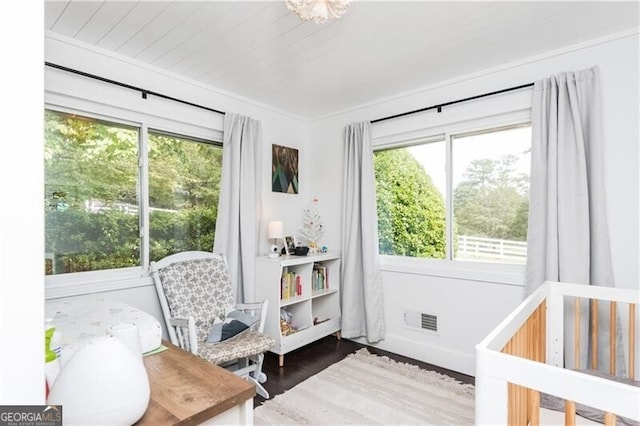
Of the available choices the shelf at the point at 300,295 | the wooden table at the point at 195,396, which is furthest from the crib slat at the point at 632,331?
the shelf at the point at 300,295

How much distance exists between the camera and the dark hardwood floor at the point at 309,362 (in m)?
2.58

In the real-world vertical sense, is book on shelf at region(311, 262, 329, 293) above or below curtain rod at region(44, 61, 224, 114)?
below

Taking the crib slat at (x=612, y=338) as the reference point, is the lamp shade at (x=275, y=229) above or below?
above

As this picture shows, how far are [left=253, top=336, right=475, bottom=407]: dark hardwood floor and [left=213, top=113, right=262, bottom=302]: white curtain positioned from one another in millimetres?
636

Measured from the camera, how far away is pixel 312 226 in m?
3.65

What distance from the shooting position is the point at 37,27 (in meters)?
0.48

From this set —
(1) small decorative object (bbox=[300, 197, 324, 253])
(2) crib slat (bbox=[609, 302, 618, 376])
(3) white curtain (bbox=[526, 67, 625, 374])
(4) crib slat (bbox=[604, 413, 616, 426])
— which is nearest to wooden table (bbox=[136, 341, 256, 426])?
(4) crib slat (bbox=[604, 413, 616, 426])

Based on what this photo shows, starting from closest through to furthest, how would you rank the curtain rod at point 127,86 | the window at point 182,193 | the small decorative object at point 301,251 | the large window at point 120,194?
1. the curtain rod at point 127,86
2. the large window at point 120,194
3. the window at point 182,193
4. the small decorative object at point 301,251

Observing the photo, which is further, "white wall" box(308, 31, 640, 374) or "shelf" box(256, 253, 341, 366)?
"shelf" box(256, 253, 341, 366)

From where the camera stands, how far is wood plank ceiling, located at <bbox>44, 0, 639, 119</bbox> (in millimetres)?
1869

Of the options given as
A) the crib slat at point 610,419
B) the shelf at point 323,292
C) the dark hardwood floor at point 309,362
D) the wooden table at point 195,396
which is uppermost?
the crib slat at point 610,419

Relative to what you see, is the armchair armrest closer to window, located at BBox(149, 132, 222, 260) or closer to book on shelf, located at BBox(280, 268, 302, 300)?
window, located at BBox(149, 132, 222, 260)

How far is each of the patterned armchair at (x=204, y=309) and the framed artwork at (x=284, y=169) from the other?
107 cm

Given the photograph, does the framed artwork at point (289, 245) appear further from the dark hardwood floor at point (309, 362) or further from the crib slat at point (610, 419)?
the crib slat at point (610, 419)
